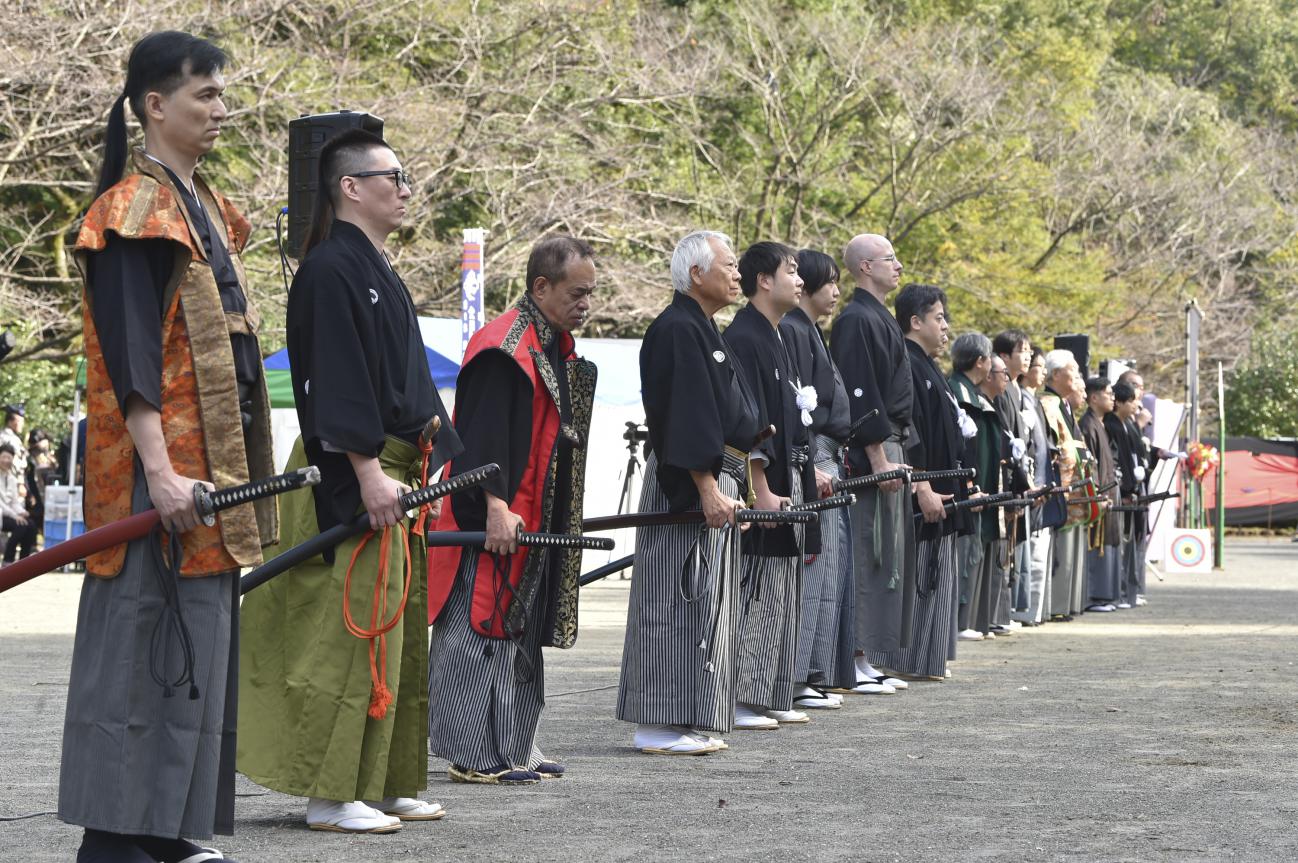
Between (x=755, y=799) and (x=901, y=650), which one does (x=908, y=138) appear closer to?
(x=901, y=650)

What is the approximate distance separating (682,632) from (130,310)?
11.4ft

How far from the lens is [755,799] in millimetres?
6047

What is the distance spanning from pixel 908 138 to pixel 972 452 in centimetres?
1881

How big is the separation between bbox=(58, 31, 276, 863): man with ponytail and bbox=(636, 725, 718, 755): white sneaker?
9.81ft

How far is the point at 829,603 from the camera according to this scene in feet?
29.8

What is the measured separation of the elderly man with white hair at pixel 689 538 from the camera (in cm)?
709

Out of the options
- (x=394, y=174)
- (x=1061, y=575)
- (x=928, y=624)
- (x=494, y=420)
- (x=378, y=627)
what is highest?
(x=394, y=174)

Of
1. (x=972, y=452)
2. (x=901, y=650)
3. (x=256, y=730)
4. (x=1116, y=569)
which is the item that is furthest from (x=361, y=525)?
(x=1116, y=569)

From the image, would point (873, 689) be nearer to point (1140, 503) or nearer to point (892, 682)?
point (892, 682)

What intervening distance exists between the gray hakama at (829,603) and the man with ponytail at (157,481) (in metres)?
4.88

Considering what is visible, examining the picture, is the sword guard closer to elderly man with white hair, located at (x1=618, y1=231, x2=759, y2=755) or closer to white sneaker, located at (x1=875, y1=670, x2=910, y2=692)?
elderly man with white hair, located at (x1=618, y1=231, x2=759, y2=755)

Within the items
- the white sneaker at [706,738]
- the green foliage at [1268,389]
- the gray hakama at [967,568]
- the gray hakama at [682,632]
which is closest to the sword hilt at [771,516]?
the gray hakama at [682,632]

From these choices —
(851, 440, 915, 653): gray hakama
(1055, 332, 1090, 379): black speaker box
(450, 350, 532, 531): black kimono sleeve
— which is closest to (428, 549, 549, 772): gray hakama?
(450, 350, 532, 531): black kimono sleeve

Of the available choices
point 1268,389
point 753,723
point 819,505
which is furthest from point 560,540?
point 1268,389
